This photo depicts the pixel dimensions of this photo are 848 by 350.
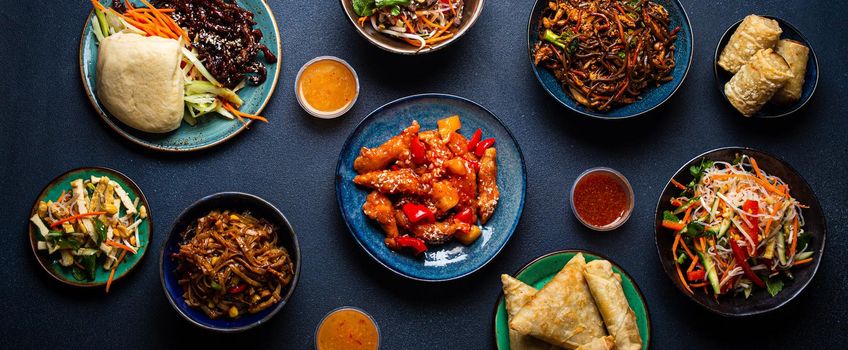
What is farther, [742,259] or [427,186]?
[427,186]

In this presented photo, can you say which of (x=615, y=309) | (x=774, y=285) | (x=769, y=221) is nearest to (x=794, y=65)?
(x=769, y=221)

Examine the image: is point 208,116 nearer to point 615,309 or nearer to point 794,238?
point 615,309

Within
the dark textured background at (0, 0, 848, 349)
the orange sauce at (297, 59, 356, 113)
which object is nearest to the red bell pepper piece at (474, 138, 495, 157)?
the dark textured background at (0, 0, 848, 349)

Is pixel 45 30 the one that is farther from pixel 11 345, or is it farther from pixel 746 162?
pixel 746 162

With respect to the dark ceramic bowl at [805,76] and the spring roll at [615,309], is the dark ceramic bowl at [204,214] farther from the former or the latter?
the dark ceramic bowl at [805,76]

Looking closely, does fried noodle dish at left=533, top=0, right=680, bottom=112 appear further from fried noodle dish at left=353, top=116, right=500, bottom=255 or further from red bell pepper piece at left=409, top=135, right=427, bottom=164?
red bell pepper piece at left=409, top=135, right=427, bottom=164

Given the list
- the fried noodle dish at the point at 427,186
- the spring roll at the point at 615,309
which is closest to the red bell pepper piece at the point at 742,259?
the spring roll at the point at 615,309
